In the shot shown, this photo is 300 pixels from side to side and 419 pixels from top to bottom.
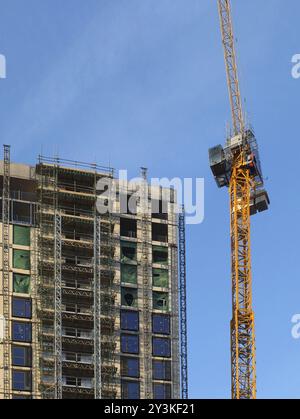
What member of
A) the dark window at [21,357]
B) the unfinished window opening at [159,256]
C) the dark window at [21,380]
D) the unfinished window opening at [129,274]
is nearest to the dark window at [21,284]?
the dark window at [21,357]

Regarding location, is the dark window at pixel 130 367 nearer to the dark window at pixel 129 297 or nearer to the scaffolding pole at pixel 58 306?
the dark window at pixel 129 297

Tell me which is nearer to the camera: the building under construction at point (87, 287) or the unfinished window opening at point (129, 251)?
the building under construction at point (87, 287)

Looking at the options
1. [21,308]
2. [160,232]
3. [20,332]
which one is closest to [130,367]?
[20,332]

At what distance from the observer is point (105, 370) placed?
170 m

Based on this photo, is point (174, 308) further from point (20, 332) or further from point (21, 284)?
point (20, 332)

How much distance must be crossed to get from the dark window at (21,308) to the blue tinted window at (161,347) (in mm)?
19293

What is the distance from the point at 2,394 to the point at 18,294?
47.3 ft

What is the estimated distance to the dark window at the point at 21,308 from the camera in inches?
6619
